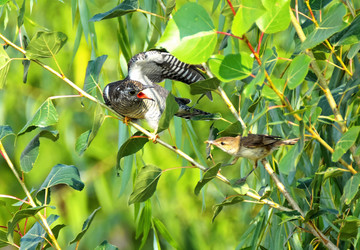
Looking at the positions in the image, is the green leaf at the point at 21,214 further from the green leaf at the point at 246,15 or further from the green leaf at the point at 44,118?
the green leaf at the point at 246,15

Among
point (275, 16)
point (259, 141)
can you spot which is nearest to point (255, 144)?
point (259, 141)

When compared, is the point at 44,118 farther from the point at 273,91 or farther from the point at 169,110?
the point at 273,91

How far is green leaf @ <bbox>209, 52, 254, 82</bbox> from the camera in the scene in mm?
746

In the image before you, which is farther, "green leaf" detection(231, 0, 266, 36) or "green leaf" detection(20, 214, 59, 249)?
"green leaf" detection(20, 214, 59, 249)

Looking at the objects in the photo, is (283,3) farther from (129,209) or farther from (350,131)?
(129,209)

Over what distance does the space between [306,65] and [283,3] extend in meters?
0.11

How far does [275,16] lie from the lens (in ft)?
2.30

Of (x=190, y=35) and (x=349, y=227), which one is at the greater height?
(x=190, y=35)

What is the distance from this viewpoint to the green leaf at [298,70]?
2.51 ft

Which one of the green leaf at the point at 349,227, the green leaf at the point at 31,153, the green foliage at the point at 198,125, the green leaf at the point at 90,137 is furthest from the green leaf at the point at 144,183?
the green leaf at the point at 349,227

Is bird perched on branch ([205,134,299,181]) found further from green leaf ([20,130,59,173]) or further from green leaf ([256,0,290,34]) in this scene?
green leaf ([256,0,290,34])

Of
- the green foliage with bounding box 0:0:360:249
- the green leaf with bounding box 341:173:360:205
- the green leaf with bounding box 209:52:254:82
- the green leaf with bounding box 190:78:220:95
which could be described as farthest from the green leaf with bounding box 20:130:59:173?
→ the green leaf with bounding box 341:173:360:205

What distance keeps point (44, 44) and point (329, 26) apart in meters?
0.48

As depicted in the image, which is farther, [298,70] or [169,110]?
[169,110]
